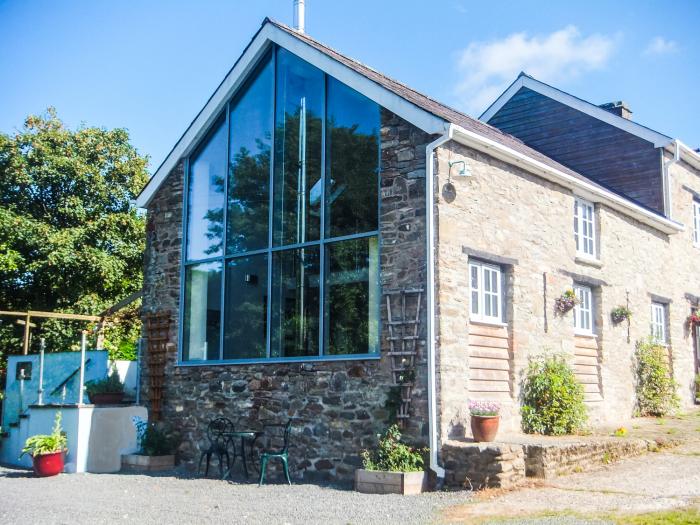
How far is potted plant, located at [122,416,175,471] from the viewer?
12977 millimetres

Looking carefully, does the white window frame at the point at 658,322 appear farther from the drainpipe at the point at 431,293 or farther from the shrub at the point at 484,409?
the drainpipe at the point at 431,293

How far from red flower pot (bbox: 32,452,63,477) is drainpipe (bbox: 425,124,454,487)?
260 inches

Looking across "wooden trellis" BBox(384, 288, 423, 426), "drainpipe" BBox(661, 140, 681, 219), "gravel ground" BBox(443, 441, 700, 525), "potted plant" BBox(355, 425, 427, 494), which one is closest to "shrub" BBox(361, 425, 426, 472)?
"potted plant" BBox(355, 425, 427, 494)

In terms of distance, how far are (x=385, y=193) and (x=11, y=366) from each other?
32.5ft

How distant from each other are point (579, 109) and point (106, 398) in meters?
12.9

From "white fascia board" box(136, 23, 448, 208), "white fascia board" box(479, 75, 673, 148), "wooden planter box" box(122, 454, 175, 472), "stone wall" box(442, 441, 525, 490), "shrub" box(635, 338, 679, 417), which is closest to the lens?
"stone wall" box(442, 441, 525, 490)

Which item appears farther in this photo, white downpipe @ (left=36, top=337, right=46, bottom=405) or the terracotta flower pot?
white downpipe @ (left=36, top=337, right=46, bottom=405)

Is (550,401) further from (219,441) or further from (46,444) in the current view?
(46,444)

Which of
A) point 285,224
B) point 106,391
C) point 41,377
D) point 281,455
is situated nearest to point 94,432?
point 106,391

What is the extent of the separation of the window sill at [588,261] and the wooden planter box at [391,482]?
5.78 m

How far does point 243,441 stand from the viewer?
39.6ft

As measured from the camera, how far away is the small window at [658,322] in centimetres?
1628

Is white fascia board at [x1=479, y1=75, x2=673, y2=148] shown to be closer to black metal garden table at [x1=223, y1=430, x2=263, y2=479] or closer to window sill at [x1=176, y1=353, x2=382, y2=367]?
window sill at [x1=176, y1=353, x2=382, y2=367]

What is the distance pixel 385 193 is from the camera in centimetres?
1114
